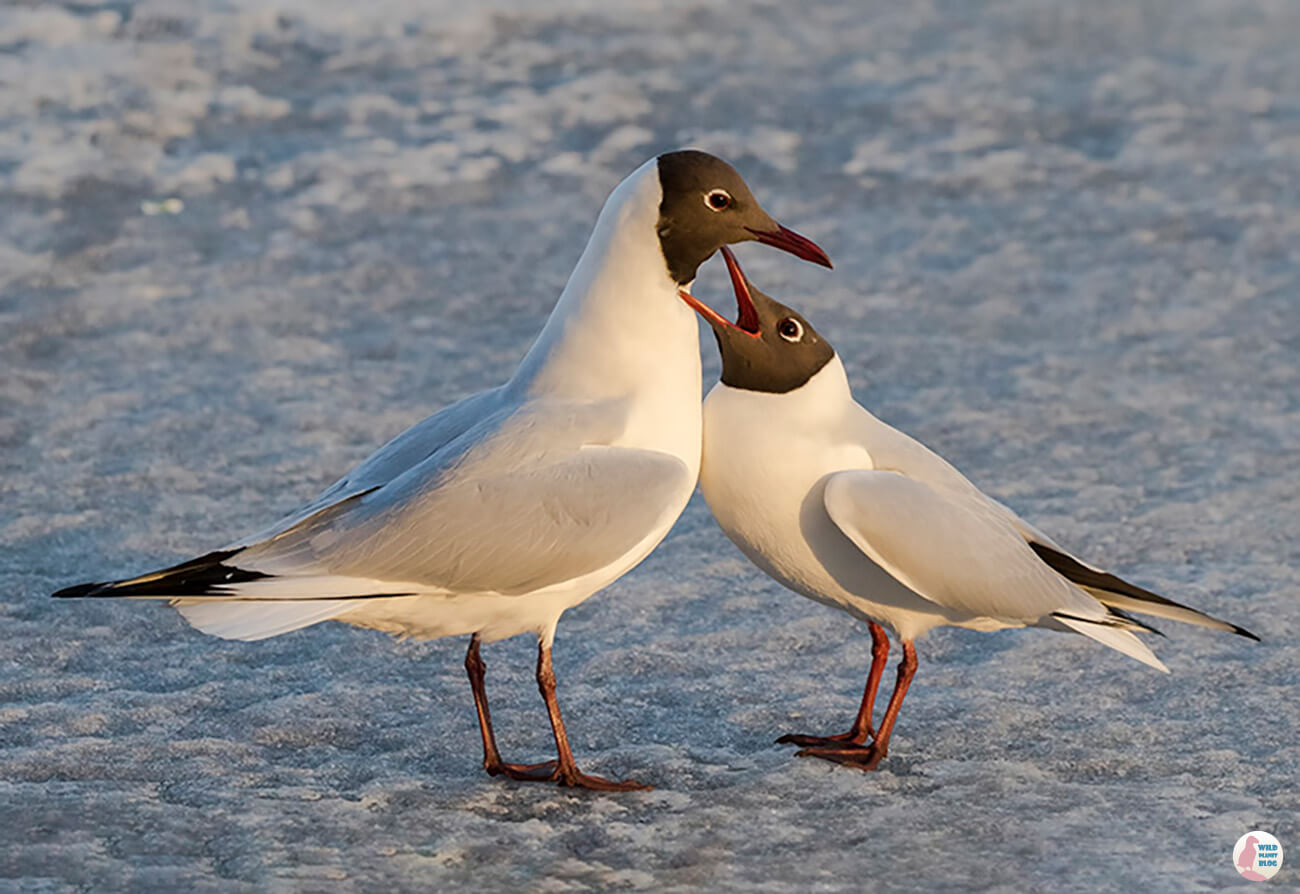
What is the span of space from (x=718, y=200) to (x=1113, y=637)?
4.27 feet

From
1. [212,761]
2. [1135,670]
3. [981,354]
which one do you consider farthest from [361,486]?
[981,354]

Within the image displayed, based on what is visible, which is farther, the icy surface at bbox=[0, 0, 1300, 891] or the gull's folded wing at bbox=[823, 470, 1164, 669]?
the gull's folded wing at bbox=[823, 470, 1164, 669]

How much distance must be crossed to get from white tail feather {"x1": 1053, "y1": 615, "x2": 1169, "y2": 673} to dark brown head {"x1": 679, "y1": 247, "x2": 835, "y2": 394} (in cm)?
79

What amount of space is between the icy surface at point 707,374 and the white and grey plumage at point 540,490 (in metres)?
0.41

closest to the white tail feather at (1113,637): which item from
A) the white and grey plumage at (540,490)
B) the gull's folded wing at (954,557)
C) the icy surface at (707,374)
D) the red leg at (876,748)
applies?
the gull's folded wing at (954,557)

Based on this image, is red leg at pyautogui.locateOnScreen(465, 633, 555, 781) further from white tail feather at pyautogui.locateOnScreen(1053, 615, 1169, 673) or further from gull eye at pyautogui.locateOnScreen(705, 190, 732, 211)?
white tail feather at pyautogui.locateOnScreen(1053, 615, 1169, 673)

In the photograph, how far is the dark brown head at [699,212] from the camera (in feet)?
12.6

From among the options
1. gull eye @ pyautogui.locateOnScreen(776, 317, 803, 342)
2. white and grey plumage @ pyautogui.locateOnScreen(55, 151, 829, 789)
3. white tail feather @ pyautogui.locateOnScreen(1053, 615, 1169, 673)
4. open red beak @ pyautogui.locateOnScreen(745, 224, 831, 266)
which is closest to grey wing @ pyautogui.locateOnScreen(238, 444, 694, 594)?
white and grey plumage @ pyautogui.locateOnScreen(55, 151, 829, 789)

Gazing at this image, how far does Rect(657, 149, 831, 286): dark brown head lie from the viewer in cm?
386

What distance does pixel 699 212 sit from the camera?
3.88m

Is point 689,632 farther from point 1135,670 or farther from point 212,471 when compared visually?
point 212,471

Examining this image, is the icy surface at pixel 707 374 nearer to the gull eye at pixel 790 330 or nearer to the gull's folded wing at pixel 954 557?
the gull's folded wing at pixel 954 557

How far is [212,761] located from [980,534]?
5.80ft

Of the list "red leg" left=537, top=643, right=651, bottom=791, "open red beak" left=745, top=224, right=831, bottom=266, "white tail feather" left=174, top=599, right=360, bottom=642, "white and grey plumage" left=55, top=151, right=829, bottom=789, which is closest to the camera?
"white tail feather" left=174, top=599, right=360, bottom=642
